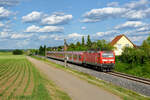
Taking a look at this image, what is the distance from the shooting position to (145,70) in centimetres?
2556

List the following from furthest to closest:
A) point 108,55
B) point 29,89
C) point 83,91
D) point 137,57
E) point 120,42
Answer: point 120,42, point 137,57, point 108,55, point 83,91, point 29,89

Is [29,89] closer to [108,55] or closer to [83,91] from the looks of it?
[83,91]

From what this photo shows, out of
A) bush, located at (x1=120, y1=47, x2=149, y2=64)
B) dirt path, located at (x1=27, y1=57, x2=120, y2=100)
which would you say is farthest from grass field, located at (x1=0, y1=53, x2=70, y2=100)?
bush, located at (x1=120, y1=47, x2=149, y2=64)

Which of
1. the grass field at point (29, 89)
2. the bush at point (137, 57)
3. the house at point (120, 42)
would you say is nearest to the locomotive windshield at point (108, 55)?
the bush at point (137, 57)

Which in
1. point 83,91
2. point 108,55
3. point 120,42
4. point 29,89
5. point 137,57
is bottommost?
point 83,91

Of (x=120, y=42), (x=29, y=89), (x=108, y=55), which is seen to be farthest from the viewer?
(x=120, y=42)

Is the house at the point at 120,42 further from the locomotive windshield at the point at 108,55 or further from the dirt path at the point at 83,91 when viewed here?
the dirt path at the point at 83,91

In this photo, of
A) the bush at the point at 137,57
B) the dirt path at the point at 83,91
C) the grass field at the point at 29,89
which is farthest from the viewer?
the bush at the point at 137,57

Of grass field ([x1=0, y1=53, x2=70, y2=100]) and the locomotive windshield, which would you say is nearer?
grass field ([x1=0, y1=53, x2=70, y2=100])

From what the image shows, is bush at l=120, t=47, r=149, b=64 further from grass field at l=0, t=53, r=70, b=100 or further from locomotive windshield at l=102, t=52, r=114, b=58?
grass field at l=0, t=53, r=70, b=100

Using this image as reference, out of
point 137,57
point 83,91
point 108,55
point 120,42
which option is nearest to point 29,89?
point 83,91

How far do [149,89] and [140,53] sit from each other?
15030mm

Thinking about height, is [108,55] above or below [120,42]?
below

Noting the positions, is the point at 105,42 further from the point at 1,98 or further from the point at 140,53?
the point at 1,98
